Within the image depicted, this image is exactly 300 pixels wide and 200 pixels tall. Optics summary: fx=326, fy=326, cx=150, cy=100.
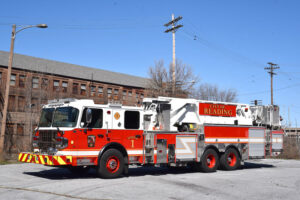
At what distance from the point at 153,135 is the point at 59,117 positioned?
140 inches

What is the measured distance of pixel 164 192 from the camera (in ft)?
29.4

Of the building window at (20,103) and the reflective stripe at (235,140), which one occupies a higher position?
the building window at (20,103)

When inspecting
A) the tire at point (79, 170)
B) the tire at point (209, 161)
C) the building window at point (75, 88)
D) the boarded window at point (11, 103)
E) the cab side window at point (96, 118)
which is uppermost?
the building window at point (75, 88)

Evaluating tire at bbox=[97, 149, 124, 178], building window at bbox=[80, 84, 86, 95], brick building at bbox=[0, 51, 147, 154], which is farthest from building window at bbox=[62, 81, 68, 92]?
tire at bbox=[97, 149, 124, 178]

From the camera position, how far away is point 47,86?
32.1m

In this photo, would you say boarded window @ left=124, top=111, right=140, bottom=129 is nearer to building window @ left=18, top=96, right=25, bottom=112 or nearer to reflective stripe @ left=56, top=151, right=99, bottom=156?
reflective stripe @ left=56, top=151, right=99, bottom=156

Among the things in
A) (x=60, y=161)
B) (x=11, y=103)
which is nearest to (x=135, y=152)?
(x=60, y=161)

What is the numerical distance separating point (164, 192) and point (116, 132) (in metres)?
3.27

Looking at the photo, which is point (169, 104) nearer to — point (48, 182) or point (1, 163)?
point (48, 182)

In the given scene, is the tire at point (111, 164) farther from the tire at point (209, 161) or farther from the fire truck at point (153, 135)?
the tire at point (209, 161)

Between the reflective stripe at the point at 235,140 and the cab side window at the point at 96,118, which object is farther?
the reflective stripe at the point at 235,140

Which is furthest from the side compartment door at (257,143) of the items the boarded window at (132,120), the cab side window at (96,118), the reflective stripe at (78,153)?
the reflective stripe at (78,153)

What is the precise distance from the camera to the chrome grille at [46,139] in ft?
35.4

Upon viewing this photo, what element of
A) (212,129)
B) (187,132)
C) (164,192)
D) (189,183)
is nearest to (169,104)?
(187,132)
